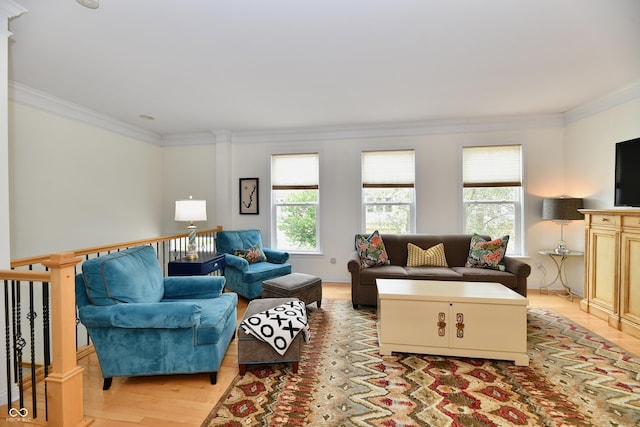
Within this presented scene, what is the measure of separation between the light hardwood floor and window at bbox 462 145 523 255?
2144mm

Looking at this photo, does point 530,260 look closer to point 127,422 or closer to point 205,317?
point 205,317

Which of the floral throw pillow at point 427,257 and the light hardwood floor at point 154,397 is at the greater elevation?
the floral throw pillow at point 427,257

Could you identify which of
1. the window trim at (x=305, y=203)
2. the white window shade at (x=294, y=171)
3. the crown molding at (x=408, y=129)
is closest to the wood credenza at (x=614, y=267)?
the crown molding at (x=408, y=129)

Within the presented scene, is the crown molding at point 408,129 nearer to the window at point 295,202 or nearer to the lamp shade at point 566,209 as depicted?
the window at point 295,202

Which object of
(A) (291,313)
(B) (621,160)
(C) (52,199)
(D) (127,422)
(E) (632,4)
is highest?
(E) (632,4)

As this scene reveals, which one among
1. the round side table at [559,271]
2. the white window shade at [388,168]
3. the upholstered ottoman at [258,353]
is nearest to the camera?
the upholstered ottoman at [258,353]

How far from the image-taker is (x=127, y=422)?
1.78m

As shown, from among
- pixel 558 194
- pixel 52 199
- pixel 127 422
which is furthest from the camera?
pixel 558 194

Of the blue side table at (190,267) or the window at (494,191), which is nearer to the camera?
the blue side table at (190,267)

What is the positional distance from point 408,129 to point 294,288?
3056 millimetres

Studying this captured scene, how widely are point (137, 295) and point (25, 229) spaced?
2167mm

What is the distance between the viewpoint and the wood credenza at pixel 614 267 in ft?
9.44

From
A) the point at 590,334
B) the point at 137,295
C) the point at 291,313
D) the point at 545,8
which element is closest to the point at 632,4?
Answer: the point at 545,8

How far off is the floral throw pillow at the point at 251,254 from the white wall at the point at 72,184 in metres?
1.87
